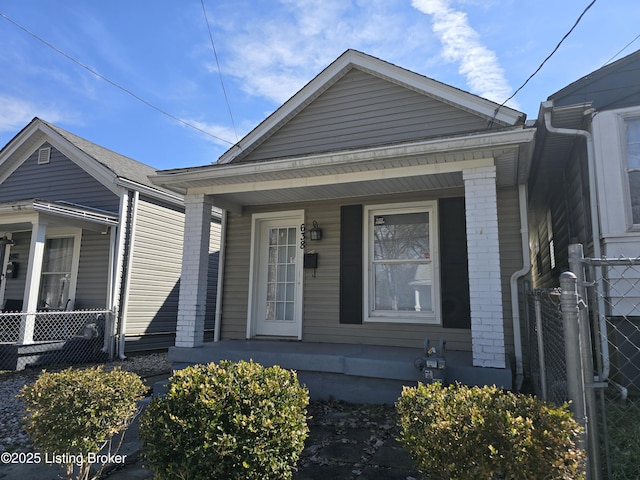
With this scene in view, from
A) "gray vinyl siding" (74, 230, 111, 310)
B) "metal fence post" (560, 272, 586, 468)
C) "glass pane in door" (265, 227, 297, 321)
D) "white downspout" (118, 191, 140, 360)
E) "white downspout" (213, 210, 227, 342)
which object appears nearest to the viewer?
"metal fence post" (560, 272, 586, 468)

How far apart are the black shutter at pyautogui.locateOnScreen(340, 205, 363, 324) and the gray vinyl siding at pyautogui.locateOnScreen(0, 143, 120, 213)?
5.69 metres

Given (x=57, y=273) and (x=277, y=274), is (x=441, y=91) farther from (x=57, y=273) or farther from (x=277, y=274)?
(x=57, y=273)

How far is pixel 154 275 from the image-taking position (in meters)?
9.46

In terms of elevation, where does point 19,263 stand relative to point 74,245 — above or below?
below

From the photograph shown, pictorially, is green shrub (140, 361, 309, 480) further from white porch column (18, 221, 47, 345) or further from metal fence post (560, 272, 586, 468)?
white porch column (18, 221, 47, 345)

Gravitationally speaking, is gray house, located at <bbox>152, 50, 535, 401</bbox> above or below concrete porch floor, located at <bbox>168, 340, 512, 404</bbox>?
above

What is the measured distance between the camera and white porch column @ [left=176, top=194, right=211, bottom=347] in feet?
18.9

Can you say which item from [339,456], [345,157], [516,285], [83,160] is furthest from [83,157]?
[516,285]

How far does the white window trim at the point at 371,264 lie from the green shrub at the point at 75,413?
4044 mm

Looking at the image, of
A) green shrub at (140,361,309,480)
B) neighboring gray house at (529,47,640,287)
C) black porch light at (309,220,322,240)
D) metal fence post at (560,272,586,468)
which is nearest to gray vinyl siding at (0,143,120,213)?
→ black porch light at (309,220,322,240)

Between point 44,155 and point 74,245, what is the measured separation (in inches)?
106

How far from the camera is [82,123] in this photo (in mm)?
11289

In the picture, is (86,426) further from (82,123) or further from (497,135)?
(82,123)

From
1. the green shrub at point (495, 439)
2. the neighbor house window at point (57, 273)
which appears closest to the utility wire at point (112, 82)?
the neighbor house window at point (57, 273)
